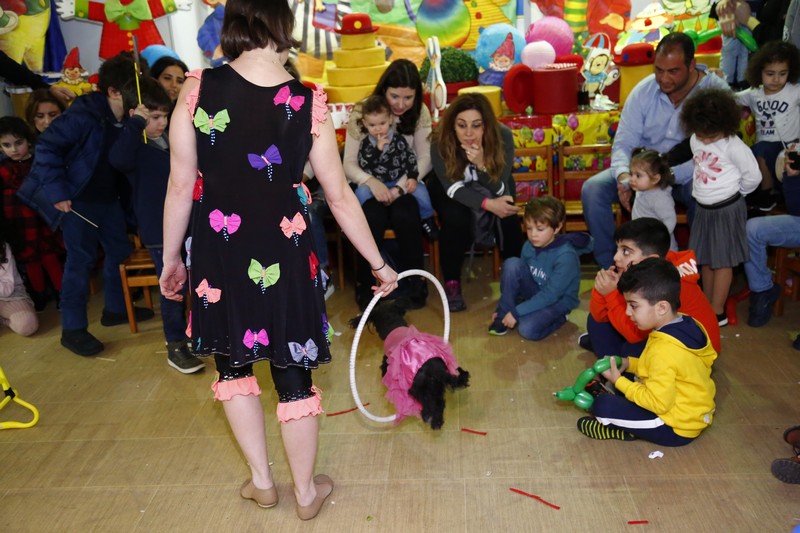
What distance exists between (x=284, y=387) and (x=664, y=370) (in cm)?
126

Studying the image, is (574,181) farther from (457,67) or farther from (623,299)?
(623,299)

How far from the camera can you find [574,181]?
4625 millimetres

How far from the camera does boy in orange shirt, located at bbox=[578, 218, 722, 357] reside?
300 centimetres

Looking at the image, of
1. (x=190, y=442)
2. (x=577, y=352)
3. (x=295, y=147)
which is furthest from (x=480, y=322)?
(x=295, y=147)

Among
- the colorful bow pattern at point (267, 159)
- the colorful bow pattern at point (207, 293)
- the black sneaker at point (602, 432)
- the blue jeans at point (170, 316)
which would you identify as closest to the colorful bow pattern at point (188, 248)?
the colorful bow pattern at point (207, 293)

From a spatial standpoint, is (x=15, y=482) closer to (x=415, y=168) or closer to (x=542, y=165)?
(x=415, y=168)

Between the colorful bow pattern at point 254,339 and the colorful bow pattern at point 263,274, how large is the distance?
12cm

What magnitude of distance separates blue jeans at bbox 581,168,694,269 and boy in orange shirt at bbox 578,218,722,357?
0.93 m

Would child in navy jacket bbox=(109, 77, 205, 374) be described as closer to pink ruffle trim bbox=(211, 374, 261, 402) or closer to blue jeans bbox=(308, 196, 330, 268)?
blue jeans bbox=(308, 196, 330, 268)

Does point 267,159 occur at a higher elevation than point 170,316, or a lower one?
higher

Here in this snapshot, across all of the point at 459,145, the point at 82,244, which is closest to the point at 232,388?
the point at 82,244

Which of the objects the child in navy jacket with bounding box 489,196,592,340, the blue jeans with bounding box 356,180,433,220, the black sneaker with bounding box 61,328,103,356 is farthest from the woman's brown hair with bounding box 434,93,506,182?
the black sneaker with bounding box 61,328,103,356

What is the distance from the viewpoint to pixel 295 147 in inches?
82.2

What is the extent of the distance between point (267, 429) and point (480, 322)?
1.34m
